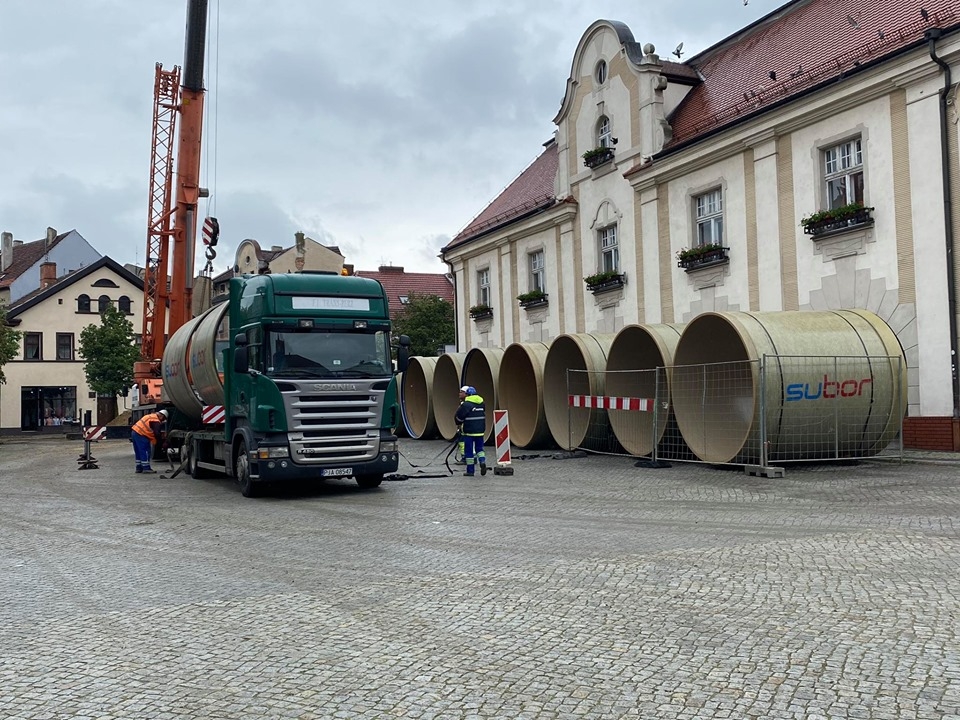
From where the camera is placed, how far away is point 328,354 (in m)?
13.6

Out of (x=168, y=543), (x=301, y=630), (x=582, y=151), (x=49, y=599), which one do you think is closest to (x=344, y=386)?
(x=168, y=543)

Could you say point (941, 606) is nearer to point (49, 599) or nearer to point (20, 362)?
point (49, 599)

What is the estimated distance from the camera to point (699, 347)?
1702cm

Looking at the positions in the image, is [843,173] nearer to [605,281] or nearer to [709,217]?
[709,217]

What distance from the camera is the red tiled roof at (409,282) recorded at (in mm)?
67062

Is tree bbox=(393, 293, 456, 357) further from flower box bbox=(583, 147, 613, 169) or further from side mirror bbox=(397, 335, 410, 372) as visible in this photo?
side mirror bbox=(397, 335, 410, 372)

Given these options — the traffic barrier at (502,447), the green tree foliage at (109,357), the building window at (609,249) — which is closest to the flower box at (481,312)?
the building window at (609,249)

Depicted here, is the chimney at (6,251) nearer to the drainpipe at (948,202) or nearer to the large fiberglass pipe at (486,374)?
the large fiberglass pipe at (486,374)

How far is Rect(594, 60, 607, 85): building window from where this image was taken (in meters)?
25.9

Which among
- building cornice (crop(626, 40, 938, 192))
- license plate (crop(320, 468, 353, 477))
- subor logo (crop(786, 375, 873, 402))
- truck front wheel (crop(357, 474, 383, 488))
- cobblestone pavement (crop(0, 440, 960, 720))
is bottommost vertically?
cobblestone pavement (crop(0, 440, 960, 720))

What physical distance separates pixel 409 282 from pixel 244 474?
55.9 meters

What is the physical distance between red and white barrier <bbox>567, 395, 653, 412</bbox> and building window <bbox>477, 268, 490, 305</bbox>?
494 inches

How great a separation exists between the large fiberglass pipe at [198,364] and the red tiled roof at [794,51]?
38.7 ft

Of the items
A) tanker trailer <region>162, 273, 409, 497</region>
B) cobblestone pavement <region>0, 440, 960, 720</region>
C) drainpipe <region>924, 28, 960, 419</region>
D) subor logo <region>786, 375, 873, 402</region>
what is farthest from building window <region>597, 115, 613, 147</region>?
cobblestone pavement <region>0, 440, 960, 720</region>
